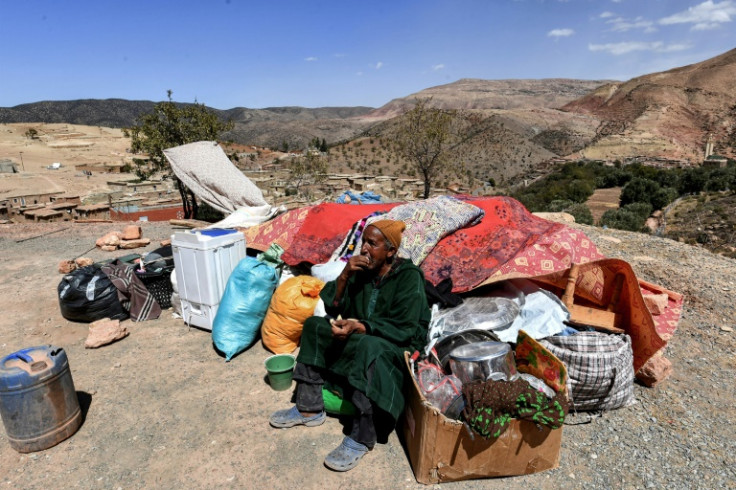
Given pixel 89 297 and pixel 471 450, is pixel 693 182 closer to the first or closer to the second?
pixel 471 450

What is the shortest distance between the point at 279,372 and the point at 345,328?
0.82 meters

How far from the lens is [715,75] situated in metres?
51.5

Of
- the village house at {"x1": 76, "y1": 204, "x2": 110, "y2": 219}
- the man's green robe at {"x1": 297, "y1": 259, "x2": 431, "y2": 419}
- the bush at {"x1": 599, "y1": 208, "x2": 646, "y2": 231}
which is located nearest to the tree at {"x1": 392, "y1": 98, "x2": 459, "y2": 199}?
the bush at {"x1": 599, "y1": 208, "x2": 646, "y2": 231}

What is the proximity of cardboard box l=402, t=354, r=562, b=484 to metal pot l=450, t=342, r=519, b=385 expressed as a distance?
31cm

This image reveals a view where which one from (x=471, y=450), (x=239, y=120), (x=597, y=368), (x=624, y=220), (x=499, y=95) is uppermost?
(x=499, y=95)

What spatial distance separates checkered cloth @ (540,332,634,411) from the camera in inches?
107

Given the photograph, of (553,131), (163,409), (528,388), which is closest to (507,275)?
(528,388)

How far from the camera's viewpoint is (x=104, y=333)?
149 inches

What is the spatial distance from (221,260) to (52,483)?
1.91m

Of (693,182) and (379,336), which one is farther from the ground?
(379,336)

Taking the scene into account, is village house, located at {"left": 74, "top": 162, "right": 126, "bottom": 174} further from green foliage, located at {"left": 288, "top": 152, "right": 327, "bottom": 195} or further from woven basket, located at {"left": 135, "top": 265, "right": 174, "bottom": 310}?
woven basket, located at {"left": 135, "top": 265, "right": 174, "bottom": 310}

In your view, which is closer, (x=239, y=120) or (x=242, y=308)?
(x=242, y=308)

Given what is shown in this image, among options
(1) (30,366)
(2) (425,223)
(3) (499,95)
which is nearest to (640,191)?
(2) (425,223)

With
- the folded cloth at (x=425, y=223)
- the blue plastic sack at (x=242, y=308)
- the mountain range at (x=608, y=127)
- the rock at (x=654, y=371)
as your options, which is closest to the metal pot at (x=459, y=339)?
the folded cloth at (x=425, y=223)
